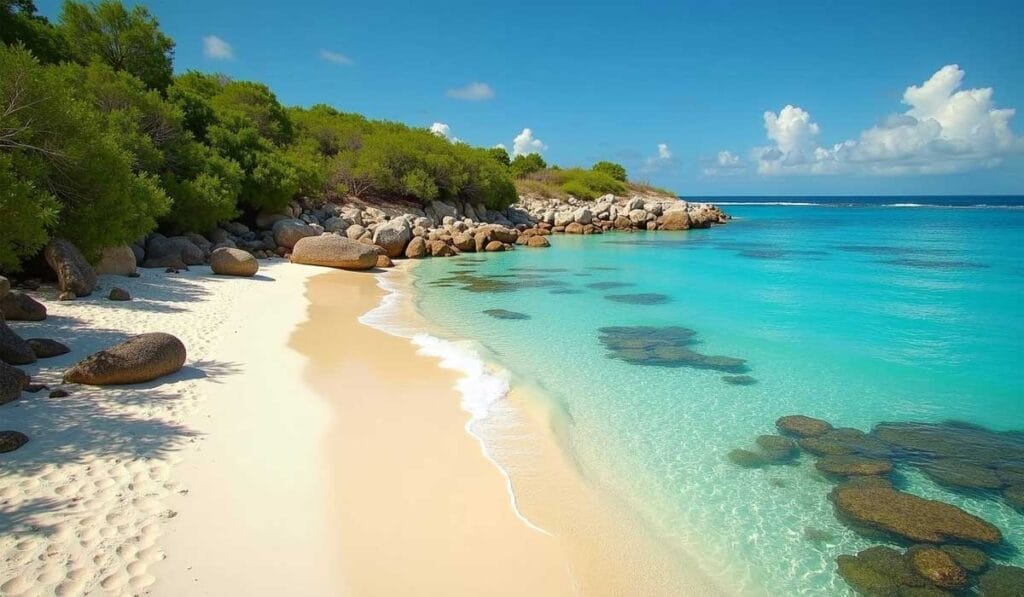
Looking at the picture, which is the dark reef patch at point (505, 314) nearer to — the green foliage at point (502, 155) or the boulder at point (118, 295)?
the boulder at point (118, 295)

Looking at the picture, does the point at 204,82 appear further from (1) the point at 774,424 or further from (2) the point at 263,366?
(1) the point at 774,424

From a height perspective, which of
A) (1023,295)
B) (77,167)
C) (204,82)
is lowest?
(1023,295)

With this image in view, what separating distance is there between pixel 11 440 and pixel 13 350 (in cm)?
274

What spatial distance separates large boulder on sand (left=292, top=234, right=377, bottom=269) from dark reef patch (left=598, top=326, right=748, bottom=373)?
11401mm

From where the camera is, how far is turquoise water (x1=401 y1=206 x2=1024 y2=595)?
5.20 meters

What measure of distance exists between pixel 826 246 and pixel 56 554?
40327mm

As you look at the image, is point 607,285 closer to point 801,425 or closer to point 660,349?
point 660,349

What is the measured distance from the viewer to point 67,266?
35.7 ft

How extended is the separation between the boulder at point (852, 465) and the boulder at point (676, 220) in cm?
4264

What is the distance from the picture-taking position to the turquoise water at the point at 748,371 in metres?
5.20

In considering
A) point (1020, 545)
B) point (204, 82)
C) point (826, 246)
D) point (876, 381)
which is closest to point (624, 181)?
point (826, 246)

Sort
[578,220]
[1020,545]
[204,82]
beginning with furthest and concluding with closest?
1. [578,220]
2. [204,82]
3. [1020,545]

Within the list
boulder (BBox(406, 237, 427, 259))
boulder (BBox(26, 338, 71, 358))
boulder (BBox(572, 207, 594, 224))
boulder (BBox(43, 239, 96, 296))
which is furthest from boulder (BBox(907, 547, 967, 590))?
boulder (BBox(572, 207, 594, 224))

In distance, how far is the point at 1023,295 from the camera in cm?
1828
